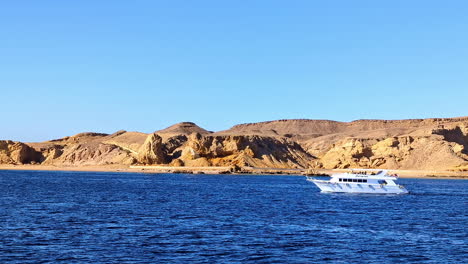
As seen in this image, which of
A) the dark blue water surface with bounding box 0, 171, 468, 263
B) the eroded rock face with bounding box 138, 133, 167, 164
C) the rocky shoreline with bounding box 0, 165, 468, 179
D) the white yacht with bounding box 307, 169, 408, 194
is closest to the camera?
the dark blue water surface with bounding box 0, 171, 468, 263

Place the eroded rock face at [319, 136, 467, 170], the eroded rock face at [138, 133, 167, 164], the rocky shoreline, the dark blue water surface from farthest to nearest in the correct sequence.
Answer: the eroded rock face at [138, 133, 167, 164] < the eroded rock face at [319, 136, 467, 170] < the rocky shoreline < the dark blue water surface

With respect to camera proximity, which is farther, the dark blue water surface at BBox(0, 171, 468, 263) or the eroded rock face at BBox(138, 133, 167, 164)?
Result: the eroded rock face at BBox(138, 133, 167, 164)

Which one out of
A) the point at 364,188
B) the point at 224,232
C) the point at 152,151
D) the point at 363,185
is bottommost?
the point at 224,232

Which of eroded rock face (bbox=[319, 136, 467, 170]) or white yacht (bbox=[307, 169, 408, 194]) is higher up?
eroded rock face (bbox=[319, 136, 467, 170])

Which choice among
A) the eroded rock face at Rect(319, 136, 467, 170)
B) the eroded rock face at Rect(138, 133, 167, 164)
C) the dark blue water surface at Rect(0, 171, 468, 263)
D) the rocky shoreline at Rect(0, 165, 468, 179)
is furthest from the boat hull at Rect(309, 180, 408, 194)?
the eroded rock face at Rect(138, 133, 167, 164)

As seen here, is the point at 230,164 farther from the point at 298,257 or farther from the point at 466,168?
the point at 298,257

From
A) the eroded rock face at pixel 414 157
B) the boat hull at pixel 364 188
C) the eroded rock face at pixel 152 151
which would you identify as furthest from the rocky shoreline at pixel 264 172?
the boat hull at pixel 364 188

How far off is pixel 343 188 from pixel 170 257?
6361cm

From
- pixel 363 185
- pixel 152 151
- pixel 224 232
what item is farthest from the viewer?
pixel 152 151

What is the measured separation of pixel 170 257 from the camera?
33125 mm

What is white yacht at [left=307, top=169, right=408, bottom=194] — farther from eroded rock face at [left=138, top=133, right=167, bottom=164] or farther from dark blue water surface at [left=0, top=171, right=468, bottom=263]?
eroded rock face at [left=138, top=133, right=167, bottom=164]

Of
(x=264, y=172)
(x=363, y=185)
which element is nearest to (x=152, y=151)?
(x=264, y=172)

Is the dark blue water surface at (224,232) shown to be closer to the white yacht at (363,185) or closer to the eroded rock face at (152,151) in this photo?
the white yacht at (363,185)

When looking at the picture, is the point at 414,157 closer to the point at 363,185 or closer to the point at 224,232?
the point at 363,185
